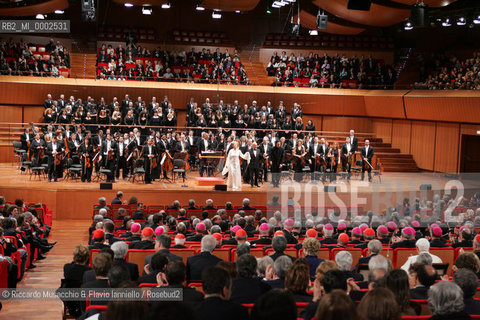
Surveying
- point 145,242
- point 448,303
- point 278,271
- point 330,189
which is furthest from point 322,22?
point 448,303

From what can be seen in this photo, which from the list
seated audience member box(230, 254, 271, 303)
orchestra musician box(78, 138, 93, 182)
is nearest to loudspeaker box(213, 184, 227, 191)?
orchestra musician box(78, 138, 93, 182)

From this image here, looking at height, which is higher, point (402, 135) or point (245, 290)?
point (402, 135)

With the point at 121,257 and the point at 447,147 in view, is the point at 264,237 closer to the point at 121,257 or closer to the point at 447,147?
the point at 121,257

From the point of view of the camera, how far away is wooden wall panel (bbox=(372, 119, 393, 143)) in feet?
72.1

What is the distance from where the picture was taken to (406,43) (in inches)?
953

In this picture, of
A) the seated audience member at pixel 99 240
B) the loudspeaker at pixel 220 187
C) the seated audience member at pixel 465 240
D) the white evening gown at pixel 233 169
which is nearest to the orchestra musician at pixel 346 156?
the white evening gown at pixel 233 169

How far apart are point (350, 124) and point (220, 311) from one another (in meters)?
20.4

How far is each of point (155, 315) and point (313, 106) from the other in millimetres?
20280

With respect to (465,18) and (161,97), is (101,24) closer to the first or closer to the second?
(161,97)

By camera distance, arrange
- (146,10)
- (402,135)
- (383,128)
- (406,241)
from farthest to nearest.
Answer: (383,128) → (402,135) → (146,10) → (406,241)

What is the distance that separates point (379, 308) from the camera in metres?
2.94

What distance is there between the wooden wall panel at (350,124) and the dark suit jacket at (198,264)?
1827cm

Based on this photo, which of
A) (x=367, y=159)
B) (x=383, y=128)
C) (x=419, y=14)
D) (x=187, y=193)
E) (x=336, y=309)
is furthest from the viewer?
(x=383, y=128)

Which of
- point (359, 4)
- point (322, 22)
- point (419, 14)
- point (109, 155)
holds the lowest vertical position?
point (109, 155)
